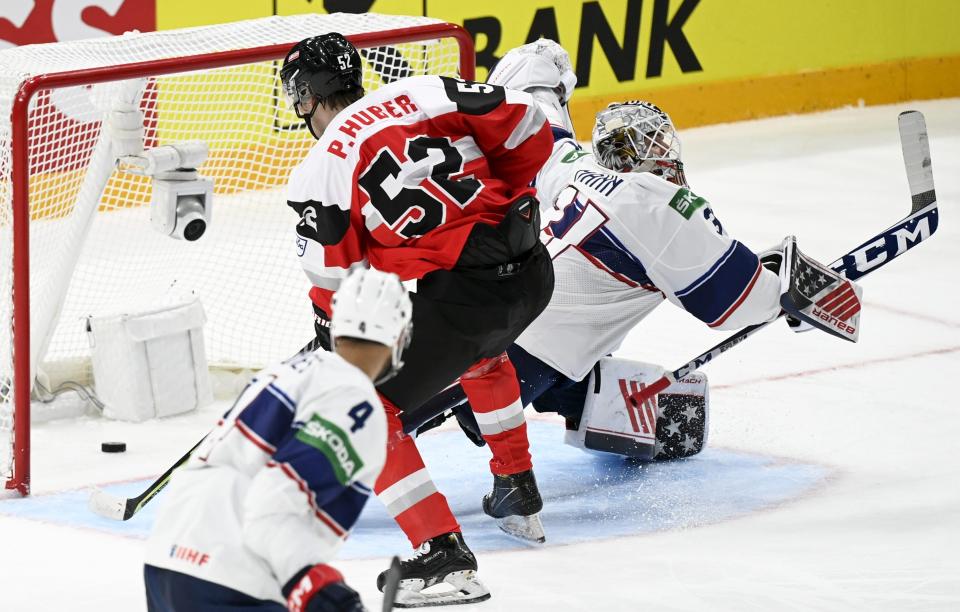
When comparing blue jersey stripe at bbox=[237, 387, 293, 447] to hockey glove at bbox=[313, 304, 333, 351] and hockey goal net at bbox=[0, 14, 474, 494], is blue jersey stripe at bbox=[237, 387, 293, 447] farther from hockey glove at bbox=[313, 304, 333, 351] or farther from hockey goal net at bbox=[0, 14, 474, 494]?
hockey goal net at bbox=[0, 14, 474, 494]

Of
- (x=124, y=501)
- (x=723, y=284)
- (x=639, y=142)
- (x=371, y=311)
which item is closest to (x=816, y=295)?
(x=723, y=284)

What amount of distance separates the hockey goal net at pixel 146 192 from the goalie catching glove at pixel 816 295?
52.7 inches

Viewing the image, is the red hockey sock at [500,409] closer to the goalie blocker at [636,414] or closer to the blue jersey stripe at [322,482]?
the goalie blocker at [636,414]

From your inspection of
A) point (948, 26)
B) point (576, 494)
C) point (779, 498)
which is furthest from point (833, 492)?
point (948, 26)

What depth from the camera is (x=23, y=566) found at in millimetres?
3457

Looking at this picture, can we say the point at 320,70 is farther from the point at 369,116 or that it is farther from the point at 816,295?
the point at 816,295

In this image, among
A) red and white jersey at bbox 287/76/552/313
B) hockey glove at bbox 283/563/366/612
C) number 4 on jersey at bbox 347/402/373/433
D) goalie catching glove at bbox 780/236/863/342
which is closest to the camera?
hockey glove at bbox 283/563/366/612

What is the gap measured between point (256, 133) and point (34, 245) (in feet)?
3.27

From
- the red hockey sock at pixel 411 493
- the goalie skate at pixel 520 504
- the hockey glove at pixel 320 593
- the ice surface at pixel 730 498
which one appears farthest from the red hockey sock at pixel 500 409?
Result: the hockey glove at pixel 320 593

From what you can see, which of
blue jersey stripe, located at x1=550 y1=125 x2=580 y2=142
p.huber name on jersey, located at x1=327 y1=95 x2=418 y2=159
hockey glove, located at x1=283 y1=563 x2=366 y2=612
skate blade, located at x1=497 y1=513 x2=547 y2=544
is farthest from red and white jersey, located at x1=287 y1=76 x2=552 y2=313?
hockey glove, located at x1=283 y1=563 x2=366 y2=612

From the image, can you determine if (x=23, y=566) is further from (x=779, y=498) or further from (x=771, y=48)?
(x=771, y=48)

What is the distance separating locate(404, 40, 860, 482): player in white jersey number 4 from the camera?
12.2ft

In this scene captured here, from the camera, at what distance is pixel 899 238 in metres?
4.20

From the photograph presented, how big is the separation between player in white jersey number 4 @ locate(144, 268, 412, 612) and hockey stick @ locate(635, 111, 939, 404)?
1.97 m
